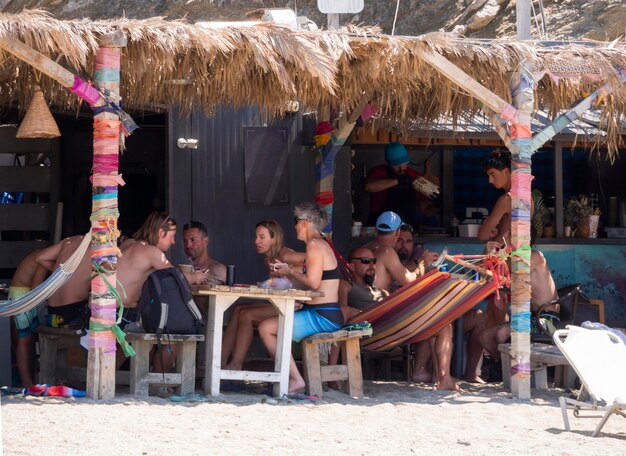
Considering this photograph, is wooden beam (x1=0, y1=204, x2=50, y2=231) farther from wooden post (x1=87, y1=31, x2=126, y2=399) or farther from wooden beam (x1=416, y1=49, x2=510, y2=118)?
wooden beam (x1=416, y1=49, x2=510, y2=118)

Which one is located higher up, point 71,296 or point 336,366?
point 71,296

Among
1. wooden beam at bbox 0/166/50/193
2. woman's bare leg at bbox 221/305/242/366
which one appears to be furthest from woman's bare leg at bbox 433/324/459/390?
wooden beam at bbox 0/166/50/193

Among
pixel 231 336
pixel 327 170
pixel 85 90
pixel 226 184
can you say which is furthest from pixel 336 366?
pixel 226 184

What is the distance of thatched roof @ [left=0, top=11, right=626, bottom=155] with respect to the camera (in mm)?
6141

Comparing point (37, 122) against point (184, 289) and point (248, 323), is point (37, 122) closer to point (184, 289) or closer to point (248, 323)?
point (184, 289)

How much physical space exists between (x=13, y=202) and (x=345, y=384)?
417 cm

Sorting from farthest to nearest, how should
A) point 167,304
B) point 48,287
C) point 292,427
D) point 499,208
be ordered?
point 499,208
point 167,304
point 48,287
point 292,427

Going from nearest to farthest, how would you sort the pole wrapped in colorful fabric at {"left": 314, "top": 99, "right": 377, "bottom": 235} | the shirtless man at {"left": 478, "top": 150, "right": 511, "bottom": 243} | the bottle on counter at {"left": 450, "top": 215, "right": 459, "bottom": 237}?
the shirtless man at {"left": 478, "top": 150, "right": 511, "bottom": 243} < the pole wrapped in colorful fabric at {"left": 314, "top": 99, "right": 377, "bottom": 235} < the bottle on counter at {"left": 450, "top": 215, "right": 459, "bottom": 237}

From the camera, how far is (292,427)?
5531mm

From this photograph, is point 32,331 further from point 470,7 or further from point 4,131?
point 470,7

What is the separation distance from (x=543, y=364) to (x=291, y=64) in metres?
2.89

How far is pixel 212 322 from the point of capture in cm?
632

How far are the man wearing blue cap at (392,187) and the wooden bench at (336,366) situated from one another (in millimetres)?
3023

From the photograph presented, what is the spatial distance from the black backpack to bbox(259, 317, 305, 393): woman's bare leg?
0.50 meters
